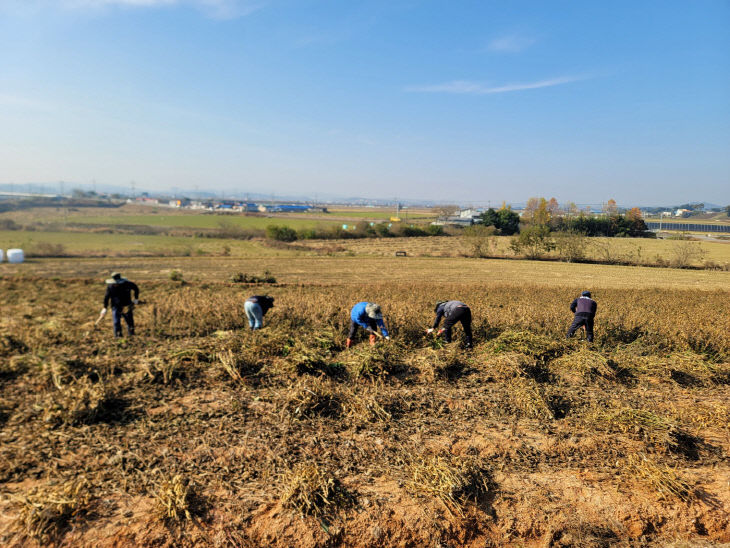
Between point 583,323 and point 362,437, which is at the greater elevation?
point 583,323

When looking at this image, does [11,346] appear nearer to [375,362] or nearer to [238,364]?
[238,364]

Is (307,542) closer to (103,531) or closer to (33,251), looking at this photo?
(103,531)

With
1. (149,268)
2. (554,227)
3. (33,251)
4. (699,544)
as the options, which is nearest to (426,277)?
(554,227)

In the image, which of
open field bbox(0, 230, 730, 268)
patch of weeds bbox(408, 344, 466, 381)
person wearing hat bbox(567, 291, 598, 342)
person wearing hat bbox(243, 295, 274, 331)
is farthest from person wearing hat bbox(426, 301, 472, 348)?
open field bbox(0, 230, 730, 268)

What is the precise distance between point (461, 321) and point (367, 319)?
1.96 metres

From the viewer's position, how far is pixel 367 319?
27.6 feet

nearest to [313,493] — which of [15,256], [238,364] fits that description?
[238,364]

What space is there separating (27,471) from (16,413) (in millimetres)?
1532

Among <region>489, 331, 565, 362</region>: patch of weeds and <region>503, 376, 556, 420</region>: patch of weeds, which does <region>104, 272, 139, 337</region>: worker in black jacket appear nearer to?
<region>489, 331, 565, 362</region>: patch of weeds

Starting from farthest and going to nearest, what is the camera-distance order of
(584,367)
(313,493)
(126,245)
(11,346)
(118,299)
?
(126,245) → (118,299) → (11,346) → (584,367) → (313,493)

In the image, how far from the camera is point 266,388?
6.45 meters

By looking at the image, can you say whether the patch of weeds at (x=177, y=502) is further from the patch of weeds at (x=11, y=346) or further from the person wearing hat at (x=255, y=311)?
the patch of weeds at (x=11, y=346)

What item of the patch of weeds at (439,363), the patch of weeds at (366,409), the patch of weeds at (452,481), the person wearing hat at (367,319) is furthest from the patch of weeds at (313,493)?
the person wearing hat at (367,319)

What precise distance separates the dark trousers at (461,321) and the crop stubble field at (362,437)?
1.10 ft
